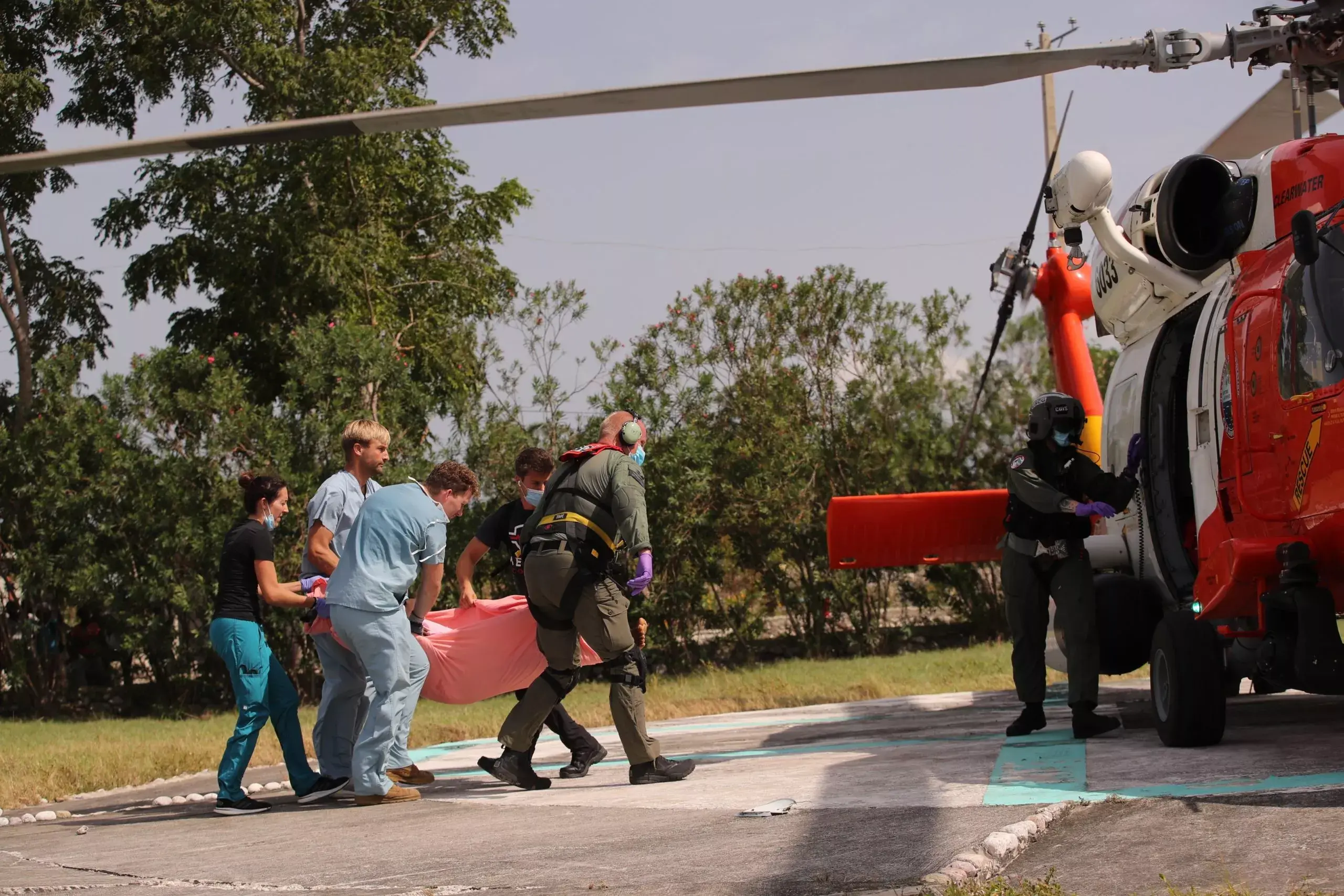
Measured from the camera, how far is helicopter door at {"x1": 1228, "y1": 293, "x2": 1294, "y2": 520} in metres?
6.64

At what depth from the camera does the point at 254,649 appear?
741 cm

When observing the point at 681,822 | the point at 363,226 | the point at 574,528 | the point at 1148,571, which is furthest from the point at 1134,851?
the point at 363,226

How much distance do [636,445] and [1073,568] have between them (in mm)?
2735

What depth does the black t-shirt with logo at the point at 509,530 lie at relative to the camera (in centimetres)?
834

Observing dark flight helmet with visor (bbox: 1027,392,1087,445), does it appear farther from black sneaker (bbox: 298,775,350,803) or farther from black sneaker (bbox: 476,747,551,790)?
black sneaker (bbox: 298,775,350,803)

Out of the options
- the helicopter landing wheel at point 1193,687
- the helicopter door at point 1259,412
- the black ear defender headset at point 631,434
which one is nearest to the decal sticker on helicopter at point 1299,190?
the helicopter door at point 1259,412

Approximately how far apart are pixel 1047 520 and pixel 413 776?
4.06 meters

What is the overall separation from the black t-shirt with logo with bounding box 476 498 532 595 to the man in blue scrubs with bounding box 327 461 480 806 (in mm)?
1043

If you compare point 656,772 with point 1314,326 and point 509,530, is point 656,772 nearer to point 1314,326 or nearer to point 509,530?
point 509,530

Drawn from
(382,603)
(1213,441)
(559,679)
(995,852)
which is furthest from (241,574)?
(1213,441)

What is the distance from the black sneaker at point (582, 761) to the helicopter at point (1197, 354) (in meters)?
2.43

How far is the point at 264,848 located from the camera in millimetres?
5930

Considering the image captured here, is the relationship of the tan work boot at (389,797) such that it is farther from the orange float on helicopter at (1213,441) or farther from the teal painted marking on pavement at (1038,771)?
the orange float on helicopter at (1213,441)

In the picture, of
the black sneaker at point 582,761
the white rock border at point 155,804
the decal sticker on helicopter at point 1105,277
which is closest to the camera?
the white rock border at point 155,804
